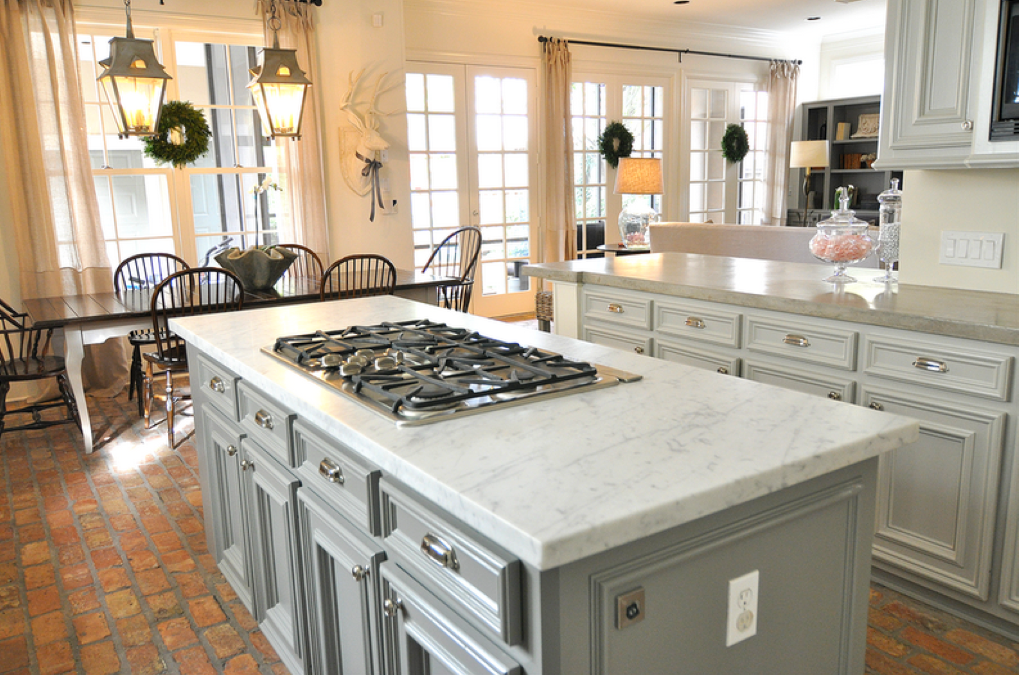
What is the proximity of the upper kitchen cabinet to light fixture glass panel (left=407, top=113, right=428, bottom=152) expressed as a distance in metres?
4.56

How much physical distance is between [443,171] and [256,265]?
2.80 m

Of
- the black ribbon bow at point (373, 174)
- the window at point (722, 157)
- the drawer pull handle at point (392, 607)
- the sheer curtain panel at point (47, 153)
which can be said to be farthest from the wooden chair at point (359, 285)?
the window at point (722, 157)

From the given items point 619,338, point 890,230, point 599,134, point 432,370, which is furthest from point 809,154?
point 432,370

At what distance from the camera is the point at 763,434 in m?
1.30

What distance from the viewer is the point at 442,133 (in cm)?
670

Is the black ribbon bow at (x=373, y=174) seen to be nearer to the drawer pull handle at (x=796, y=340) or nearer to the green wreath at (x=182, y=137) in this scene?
the green wreath at (x=182, y=137)

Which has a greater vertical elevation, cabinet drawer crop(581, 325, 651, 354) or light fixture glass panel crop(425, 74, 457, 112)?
light fixture glass panel crop(425, 74, 457, 112)

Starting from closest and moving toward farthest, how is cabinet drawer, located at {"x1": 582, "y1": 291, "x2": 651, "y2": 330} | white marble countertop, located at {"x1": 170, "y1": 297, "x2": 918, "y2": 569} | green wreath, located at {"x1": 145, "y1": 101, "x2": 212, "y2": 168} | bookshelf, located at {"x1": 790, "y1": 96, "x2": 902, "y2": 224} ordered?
white marble countertop, located at {"x1": 170, "y1": 297, "x2": 918, "y2": 569}, cabinet drawer, located at {"x1": 582, "y1": 291, "x2": 651, "y2": 330}, green wreath, located at {"x1": 145, "y1": 101, "x2": 212, "y2": 168}, bookshelf, located at {"x1": 790, "y1": 96, "x2": 902, "y2": 224}

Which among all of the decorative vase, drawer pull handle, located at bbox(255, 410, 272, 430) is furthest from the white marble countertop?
the decorative vase

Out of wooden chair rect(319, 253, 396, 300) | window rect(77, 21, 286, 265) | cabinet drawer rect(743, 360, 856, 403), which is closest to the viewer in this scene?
cabinet drawer rect(743, 360, 856, 403)

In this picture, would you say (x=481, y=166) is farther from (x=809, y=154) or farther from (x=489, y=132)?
(x=809, y=154)

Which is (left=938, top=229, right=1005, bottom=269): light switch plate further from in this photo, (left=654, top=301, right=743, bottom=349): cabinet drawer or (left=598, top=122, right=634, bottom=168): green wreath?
(left=598, top=122, right=634, bottom=168): green wreath

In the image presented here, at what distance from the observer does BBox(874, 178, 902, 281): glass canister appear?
280 cm

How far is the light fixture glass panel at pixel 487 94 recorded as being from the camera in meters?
6.79
